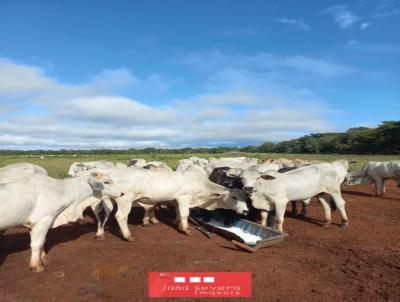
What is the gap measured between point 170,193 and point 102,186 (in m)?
2.24

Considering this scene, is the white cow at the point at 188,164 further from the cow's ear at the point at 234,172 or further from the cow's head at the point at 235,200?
A: the cow's head at the point at 235,200

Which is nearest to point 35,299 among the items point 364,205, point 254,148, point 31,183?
point 31,183

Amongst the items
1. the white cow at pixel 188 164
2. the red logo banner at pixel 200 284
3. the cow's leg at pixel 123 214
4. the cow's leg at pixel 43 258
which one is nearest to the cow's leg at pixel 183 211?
the cow's leg at pixel 123 214

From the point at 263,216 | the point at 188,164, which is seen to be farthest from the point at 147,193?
the point at 188,164

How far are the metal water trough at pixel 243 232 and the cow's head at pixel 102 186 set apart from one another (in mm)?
2847

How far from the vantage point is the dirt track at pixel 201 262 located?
6.93 metres

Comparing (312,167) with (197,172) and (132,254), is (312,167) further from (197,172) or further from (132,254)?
(132,254)

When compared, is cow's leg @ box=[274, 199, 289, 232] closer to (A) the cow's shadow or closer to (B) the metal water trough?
(B) the metal water trough

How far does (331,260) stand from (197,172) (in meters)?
4.80

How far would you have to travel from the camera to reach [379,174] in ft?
64.8

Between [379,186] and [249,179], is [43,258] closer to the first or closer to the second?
[249,179]

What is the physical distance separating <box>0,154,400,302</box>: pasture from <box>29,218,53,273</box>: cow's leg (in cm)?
18

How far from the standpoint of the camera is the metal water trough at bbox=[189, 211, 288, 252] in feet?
30.7

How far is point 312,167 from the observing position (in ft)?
40.6
